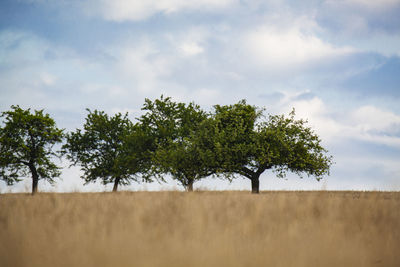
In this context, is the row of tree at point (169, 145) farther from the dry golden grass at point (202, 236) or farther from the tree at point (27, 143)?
the dry golden grass at point (202, 236)

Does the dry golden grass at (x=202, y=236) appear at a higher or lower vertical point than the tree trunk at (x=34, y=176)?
lower

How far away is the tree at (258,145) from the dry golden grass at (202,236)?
603 inches

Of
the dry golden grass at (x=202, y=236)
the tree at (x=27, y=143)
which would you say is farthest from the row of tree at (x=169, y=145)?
the dry golden grass at (x=202, y=236)

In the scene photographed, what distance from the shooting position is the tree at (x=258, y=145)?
25.5m

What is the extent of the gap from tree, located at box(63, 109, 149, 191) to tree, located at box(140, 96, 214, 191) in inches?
88.4

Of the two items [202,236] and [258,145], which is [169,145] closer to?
[258,145]

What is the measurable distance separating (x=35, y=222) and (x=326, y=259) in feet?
23.5

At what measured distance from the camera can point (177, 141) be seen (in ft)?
99.8

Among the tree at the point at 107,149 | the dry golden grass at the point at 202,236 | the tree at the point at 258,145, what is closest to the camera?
the dry golden grass at the point at 202,236

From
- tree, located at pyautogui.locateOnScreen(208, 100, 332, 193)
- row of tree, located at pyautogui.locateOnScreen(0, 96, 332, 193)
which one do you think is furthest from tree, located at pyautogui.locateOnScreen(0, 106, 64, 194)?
tree, located at pyautogui.locateOnScreen(208, 100, 332, 193)

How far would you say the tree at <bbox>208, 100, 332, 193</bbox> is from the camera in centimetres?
2545

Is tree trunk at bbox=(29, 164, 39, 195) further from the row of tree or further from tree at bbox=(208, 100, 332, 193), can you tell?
tree at bbox=(208, 100, 332, 193)

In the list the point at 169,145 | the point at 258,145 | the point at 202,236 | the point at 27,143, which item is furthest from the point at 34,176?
the point at 202,236

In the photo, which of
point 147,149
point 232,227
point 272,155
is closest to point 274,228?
point 232,227
